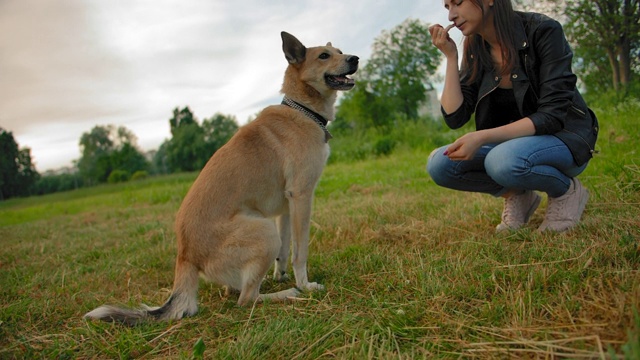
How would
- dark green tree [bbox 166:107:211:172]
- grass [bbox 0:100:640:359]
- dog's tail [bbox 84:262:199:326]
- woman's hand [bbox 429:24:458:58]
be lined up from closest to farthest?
grass [bbox 0:100:640:359] < dog's tail [bbox 84:262:199:326] < woman's hand [bbox 429:24:458:58] < dark green tree [bbox 166:107:211:172]

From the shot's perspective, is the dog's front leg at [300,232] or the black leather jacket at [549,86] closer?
the black leather jacket at [549,86]

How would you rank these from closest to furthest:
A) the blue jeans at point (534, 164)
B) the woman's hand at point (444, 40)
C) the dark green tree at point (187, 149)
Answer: the blue jeans at point (534, 164), the woman's hand at point (444, 40), the dark green tree at point (187, 149)

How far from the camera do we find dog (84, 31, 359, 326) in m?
2.48

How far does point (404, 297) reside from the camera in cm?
210

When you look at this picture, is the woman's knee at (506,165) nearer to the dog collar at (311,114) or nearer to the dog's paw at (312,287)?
the dog collar at (311,114)

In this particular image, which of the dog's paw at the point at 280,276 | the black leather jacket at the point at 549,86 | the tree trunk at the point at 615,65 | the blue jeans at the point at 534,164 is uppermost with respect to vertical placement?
the tree trunk at the point at 615,65

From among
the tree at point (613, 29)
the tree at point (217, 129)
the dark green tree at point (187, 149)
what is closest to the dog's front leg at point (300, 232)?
the tree at point (613, 29)

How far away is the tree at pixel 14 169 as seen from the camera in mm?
32938

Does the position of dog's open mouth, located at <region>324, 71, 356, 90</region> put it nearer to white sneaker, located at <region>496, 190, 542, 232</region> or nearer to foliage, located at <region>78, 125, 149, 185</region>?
white sneaker, located at <region>496, 190, 542, 232</region>

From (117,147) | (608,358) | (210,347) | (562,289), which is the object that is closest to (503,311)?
(562,289)

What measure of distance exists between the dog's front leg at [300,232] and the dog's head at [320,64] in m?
1.07

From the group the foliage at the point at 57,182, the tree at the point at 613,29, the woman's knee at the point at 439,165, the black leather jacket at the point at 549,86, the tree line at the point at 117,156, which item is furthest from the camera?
the foliage at the point at 57,182

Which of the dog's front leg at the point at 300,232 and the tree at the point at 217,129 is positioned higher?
the tree at the point at 217,129

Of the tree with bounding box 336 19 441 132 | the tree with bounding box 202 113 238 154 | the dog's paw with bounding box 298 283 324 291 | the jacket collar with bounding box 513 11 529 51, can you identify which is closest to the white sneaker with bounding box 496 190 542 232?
the jacket collar with bounding box 513 11 529 51
